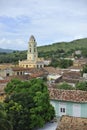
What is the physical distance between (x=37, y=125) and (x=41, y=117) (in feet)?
2.50

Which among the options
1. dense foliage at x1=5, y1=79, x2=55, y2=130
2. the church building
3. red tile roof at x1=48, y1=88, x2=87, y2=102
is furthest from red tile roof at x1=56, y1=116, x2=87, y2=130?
the church building

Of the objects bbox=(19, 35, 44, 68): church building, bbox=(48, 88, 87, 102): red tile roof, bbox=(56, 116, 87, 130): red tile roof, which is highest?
bbox=(19, 35, 44, 68): church building

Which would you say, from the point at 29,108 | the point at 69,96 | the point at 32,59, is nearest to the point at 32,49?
the point at 32,59

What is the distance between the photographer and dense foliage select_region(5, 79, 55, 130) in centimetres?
2392

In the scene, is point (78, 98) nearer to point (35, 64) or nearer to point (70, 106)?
point (70, 106)

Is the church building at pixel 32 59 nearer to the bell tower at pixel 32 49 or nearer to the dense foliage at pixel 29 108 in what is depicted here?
the bell tower at pixel 32 49

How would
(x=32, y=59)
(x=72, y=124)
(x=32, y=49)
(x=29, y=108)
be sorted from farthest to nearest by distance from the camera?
(x=32, y=59)
(x=32, y=49)
(x=29, y=108)
(x=72, y=124)

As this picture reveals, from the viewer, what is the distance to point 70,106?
98.1 feet

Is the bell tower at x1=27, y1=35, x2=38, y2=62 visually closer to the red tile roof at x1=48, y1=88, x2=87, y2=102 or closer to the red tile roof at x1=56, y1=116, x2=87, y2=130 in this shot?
the red tile roof at x1=48, y1=88, x2=87, y2=102

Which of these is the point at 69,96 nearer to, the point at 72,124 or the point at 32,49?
the point at 72,124

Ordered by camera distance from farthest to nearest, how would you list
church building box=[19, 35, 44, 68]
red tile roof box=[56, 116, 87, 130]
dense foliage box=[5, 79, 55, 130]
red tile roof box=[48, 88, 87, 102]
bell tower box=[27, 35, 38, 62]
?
church building box=[19, 35, 44, 68] < bell tower box=[27, 35, 38, 62] < red tile roof box=[48, 88, 87, 102] < dense foliage box=[5, 79, 55, 130] < red tile roof box=[56, 116, 87, 130]

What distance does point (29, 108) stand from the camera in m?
25.2

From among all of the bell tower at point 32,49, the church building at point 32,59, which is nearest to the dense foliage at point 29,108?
the bell tower at point 32,49

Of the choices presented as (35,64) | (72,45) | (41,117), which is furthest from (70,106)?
(72,45)
